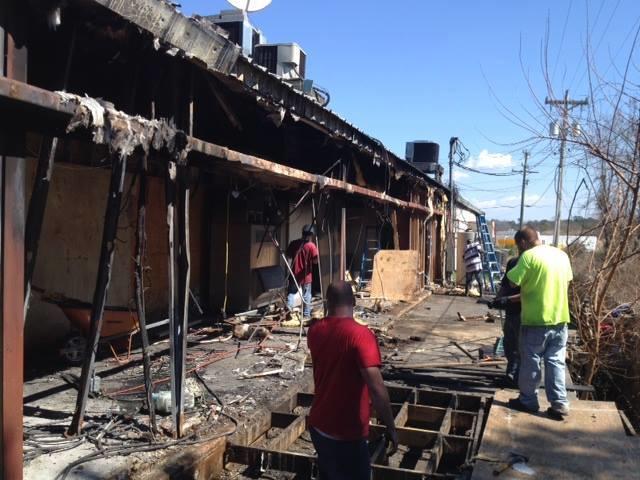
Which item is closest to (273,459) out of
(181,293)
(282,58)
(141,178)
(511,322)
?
(181,293)

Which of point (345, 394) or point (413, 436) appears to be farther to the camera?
point (413, 436)

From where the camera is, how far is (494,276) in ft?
68.4

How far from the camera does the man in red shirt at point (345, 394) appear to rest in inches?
126

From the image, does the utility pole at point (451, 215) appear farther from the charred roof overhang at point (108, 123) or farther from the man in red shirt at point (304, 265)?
the charred roof overhang at point (108, 123)

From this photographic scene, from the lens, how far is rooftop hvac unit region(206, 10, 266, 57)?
10.1 m

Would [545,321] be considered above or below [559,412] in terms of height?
above

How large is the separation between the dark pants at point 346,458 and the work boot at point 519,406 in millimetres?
2780

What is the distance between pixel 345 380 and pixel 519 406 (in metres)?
3.06

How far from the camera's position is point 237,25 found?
10.2 metres

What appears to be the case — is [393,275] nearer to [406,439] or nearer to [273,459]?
[406,439]

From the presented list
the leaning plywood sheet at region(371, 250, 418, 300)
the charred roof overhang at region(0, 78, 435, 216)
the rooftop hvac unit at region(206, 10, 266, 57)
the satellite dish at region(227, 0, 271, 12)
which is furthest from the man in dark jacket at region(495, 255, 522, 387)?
the leaning plywood sheet at region(371, 250, 418, 300)

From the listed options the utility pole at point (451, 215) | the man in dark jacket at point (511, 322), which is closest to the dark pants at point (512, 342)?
the man in dark jacket at point (511, 322)

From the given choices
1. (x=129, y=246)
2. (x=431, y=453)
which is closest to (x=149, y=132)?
(x=431, y=453)

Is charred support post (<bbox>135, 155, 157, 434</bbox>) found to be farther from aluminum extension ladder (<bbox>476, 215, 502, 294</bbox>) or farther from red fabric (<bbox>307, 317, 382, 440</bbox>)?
aluminum extension ladder (<bbox>476, 215, 502, 294</bbox>)
